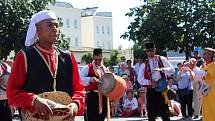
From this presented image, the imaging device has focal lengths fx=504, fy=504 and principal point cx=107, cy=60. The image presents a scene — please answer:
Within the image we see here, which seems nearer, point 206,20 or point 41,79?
point 41,79

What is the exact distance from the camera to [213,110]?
9.08m

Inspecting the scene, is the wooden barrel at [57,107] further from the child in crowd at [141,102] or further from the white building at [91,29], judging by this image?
the white building at [91,29]

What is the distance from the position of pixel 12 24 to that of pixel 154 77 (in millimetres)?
11589

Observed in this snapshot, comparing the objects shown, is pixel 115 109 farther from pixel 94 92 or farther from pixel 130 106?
pixel 94 92

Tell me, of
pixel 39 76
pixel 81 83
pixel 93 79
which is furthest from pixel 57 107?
pixel 93 79

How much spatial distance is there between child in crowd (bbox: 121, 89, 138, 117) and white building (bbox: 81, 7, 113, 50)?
224 feet

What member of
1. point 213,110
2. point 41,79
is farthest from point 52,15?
point 213,110

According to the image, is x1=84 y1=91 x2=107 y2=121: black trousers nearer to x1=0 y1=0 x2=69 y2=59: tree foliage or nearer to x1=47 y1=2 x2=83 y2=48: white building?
x1=0 y1=0 x2=69 y2=59: tree foliage

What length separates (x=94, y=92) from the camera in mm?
9328

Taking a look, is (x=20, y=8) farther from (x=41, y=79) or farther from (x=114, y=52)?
(x=114, y=52)

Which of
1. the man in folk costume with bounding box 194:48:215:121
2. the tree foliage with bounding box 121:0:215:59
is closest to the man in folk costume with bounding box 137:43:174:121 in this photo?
the man in folk costume with bounding box 194:48:215:121

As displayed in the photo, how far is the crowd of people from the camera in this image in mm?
4160

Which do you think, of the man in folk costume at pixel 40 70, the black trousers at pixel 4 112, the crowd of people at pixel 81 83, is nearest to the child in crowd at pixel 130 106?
the crowd of people at pixel 81 83

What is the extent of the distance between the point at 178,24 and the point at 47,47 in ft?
51.7
